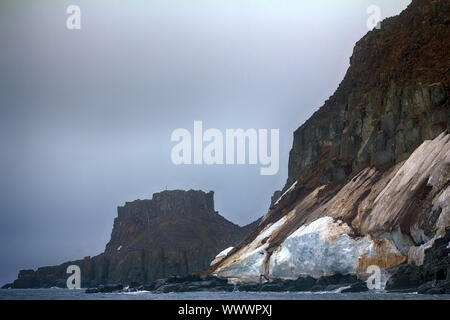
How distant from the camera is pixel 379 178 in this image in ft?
378

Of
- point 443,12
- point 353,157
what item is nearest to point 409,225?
point 353,157

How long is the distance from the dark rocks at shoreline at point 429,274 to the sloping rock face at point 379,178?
414 centimetres

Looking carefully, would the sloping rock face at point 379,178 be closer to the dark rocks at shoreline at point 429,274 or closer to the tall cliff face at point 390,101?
the tall cliff face at point 390,101

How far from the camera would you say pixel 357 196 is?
115375 mm

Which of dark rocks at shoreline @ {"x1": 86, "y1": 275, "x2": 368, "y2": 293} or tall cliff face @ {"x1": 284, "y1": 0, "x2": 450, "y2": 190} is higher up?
tall cliff face @ {"x1": 284, "y1": 0, "x2": 450, "y2": 190}

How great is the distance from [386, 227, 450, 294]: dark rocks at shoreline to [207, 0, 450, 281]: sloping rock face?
4143 mm

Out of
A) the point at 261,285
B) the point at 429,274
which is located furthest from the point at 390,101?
the point at 429,274

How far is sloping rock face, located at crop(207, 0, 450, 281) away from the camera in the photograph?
319 ft

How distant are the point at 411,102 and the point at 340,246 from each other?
2849 cm

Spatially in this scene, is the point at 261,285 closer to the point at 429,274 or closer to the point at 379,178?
the point at 379,178

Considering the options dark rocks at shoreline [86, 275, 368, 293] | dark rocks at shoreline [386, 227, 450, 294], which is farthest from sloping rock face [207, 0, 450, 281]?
dark rocks at shoreline [386, 227, 450, 294]

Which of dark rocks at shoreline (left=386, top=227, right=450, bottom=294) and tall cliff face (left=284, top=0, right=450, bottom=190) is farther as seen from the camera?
tall cliff face (left=284, top=0, right=450, bottom=190)

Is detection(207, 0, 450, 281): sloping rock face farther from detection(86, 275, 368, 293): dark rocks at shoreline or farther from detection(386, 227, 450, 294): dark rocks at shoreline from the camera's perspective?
detection(386, 227, 450, 294): dark rocks at shoreline
